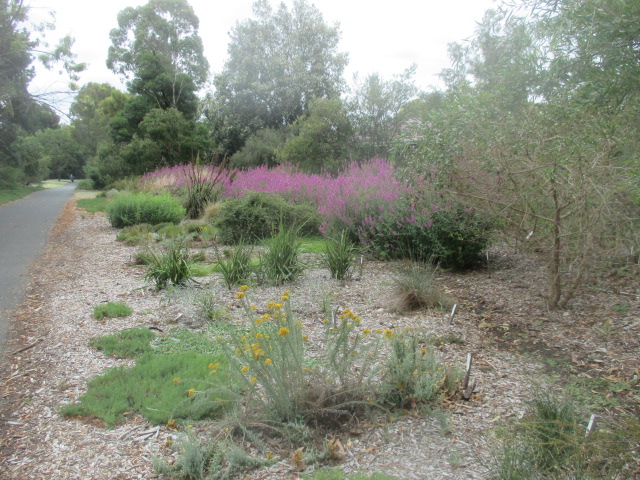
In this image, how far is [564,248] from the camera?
15.9 feet

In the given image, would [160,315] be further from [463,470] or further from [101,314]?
[463,470]

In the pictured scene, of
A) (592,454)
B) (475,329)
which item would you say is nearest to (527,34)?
(475,329)

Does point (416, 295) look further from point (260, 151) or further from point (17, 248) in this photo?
point (260, 151)

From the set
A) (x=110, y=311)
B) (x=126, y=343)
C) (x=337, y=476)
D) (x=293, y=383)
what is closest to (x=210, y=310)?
(x=126, y=343)

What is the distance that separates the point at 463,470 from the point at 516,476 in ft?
1.10

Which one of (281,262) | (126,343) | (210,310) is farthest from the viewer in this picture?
(281,262)

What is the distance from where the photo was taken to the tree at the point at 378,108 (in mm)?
21359

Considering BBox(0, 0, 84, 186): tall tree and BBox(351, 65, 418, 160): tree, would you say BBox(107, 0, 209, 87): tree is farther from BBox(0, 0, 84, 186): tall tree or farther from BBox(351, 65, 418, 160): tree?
BBox(351, 65, 418, 160): tree

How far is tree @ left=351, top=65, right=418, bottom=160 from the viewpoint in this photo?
70.1 feet

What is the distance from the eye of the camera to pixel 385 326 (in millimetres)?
4629

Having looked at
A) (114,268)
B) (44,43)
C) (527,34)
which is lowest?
(114,268)

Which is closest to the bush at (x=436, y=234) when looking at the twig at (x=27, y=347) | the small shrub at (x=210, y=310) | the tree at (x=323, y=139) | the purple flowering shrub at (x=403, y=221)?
the purple flowering shrub at (x=403, y=221)

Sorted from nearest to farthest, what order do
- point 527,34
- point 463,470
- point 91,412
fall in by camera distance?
point 463,470 < point 91,412 < point 527,34

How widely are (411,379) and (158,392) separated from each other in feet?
5.74
